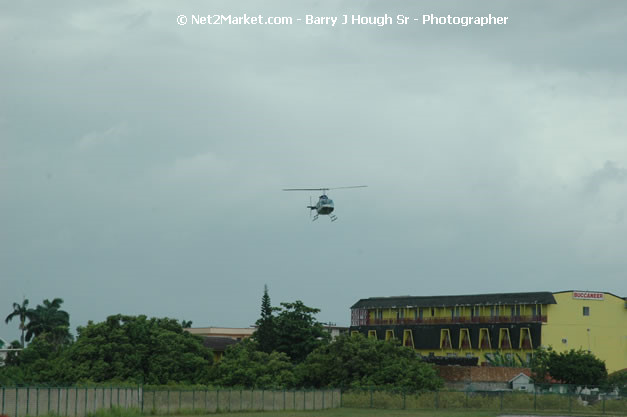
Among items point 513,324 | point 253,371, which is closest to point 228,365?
point 253,371

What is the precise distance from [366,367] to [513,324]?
43.0m

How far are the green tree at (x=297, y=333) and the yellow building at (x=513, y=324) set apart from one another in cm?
3171

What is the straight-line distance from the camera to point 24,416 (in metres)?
56.7

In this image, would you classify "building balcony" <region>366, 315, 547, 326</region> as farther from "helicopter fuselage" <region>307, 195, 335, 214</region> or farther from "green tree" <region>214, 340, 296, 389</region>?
"helicopter fuselage" <region>307, 195, 335, 214</region>

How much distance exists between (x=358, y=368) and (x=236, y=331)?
70865mm

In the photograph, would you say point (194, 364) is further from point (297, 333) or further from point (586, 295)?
point (586, 295)

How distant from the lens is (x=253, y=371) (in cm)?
9119

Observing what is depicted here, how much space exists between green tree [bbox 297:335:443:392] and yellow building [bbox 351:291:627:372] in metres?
37.0

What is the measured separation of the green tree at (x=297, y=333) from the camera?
108 m

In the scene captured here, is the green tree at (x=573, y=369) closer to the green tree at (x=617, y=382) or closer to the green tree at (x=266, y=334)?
the green tree at (x=617, y=382)

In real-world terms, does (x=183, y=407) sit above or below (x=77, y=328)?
below

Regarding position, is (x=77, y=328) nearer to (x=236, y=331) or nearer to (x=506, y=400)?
(x=506, y=400)

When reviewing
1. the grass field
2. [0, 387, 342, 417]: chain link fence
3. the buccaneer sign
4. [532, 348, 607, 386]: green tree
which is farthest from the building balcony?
[0, 387, 342, 417]: chain link fence

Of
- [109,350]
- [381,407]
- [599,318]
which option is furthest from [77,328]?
[599,318]
